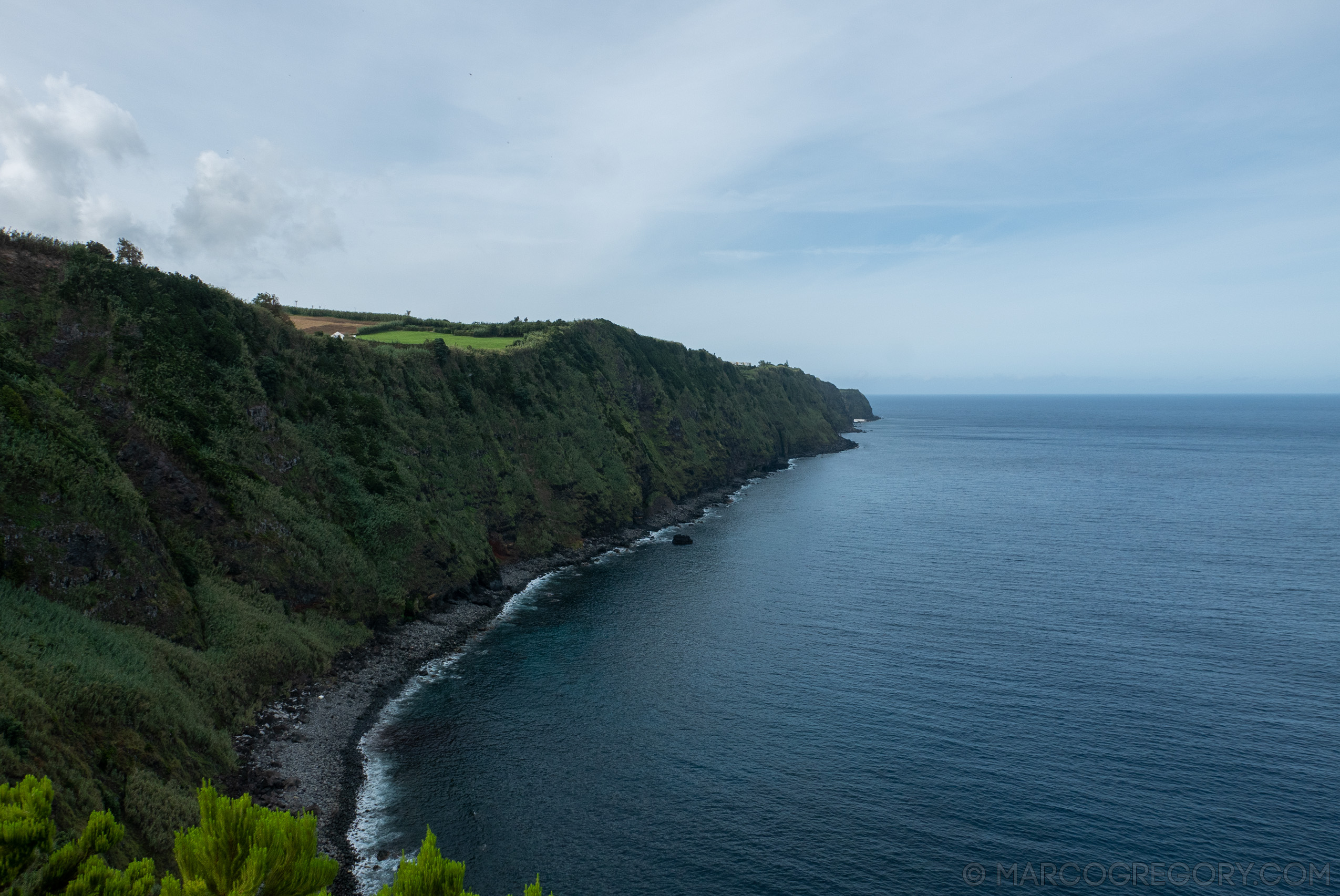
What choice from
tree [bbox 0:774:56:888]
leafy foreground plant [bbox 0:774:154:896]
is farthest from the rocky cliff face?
leafy foreground plant [bbox 0:774:154:896]

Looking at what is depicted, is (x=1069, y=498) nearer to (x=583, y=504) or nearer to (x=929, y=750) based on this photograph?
(x=583, y=504)

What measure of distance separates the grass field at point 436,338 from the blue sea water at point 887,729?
132ft

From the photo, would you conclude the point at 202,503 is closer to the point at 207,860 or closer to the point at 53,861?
the point at 53,861

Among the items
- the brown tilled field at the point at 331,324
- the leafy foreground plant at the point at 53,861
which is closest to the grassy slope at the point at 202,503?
the leafy foreground plant at the point at 53,861

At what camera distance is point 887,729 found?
41.8m

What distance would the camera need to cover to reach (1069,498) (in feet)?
396

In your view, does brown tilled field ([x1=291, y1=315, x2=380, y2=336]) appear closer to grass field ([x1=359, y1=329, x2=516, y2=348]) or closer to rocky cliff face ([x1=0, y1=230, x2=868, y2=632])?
grass field ([x1=359, y1=329, x2=516, y2=348])

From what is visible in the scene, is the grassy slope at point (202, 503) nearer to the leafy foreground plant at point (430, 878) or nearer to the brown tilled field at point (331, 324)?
the leafy foreground plant at point (430, 878)

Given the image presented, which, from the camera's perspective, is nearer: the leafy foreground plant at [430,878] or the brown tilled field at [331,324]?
the leafy foreground plant at [430,878]

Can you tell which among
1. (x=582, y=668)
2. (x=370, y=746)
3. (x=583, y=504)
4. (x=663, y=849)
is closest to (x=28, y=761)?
(x=370, y=746)

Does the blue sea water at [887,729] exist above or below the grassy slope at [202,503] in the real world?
below

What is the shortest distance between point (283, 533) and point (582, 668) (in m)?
24.8

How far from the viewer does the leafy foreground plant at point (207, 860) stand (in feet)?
44.8

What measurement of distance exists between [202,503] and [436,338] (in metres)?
48.2
